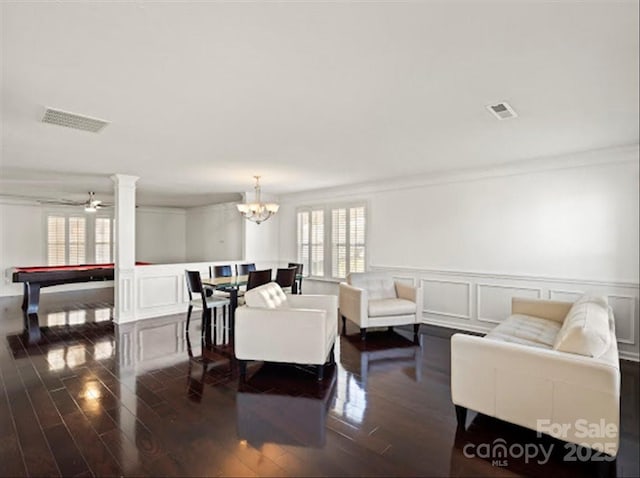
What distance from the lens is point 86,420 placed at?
8.30ft

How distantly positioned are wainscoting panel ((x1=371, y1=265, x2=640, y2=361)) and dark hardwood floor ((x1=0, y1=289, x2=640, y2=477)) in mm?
546

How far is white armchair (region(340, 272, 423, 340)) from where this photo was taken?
466 cm

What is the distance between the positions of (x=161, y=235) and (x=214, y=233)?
227cm

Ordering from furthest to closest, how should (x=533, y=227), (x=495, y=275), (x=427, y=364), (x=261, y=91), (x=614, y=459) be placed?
(x=495, y=275)
(x=533, y=227)
(x=427, y=364)
(x=261, y=91)
(x=614, y=459)

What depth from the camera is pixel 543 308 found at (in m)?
3.89

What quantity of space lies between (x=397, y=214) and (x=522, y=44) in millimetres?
4159

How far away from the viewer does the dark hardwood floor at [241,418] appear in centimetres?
205

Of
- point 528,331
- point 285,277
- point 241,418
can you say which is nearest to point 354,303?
point 285,277

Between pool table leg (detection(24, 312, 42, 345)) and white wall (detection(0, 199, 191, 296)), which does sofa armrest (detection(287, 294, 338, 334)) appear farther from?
white wall (detection(0, 199, 191, 296))

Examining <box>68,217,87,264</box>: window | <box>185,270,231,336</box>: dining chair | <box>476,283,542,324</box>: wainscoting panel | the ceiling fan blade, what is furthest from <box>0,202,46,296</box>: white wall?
<box>476,283,542,324</box>: wainscoting panel

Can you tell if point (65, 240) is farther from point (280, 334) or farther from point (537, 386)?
point (537, 386)

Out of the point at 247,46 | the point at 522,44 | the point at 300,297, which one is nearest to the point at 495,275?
the point at 300,297

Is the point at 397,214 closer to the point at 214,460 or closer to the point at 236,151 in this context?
the point at 236,151

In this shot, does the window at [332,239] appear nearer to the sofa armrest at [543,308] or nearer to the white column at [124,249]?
the sofa armrest at [543,308]
